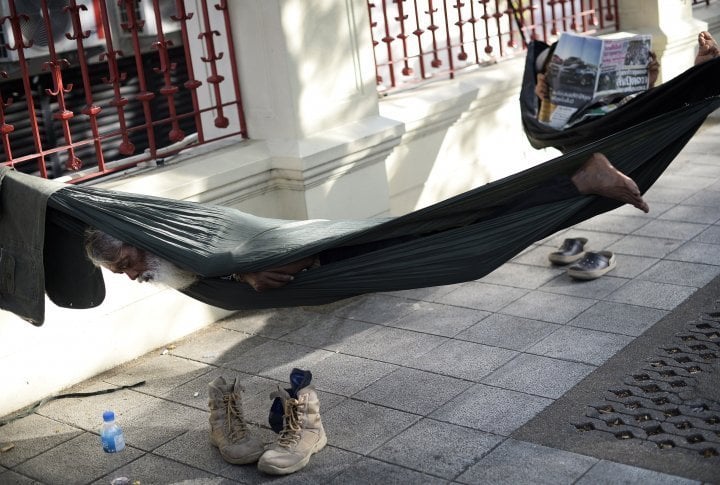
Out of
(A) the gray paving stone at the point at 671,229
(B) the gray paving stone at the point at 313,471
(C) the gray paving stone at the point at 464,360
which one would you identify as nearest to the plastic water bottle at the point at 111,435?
(B) the gray paving stone at the point at 313,471

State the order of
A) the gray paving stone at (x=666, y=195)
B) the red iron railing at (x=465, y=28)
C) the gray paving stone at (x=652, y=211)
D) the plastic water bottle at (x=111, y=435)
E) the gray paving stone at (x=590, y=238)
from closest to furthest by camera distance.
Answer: the plastic water bottle at (x=111, y=435), the gray paving stone at (x=590, y=238), the gray paving stone at (x=652, y=211), the gray paving stone at (x=666, y=195), the red iron railing at (x=465, y=28)

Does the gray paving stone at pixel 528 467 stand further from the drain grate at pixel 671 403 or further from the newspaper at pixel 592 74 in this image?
the newspaper at pixel 592 74

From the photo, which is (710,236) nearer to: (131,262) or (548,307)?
(548,307)

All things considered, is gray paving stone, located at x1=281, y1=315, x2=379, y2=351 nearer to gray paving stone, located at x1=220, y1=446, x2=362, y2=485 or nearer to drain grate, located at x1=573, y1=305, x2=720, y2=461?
gray paving stone, located at x1=220, y1=446, x2=362, y2=485

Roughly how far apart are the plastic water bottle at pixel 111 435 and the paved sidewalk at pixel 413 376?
4 cm

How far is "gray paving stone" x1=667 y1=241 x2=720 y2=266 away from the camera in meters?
5.68

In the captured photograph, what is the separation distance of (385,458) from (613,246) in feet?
8.97

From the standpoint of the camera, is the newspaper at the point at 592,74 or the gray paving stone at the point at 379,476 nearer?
the gray paving stone at the point at 379,476

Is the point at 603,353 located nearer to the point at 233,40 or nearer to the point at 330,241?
the point at 330,241

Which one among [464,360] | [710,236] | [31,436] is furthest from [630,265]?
[31,436]

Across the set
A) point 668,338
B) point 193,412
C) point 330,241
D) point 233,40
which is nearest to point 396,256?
point 330,241

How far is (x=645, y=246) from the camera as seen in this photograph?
19.8ft

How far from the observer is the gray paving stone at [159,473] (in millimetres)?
3932

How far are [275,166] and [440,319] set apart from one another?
4.13ft
